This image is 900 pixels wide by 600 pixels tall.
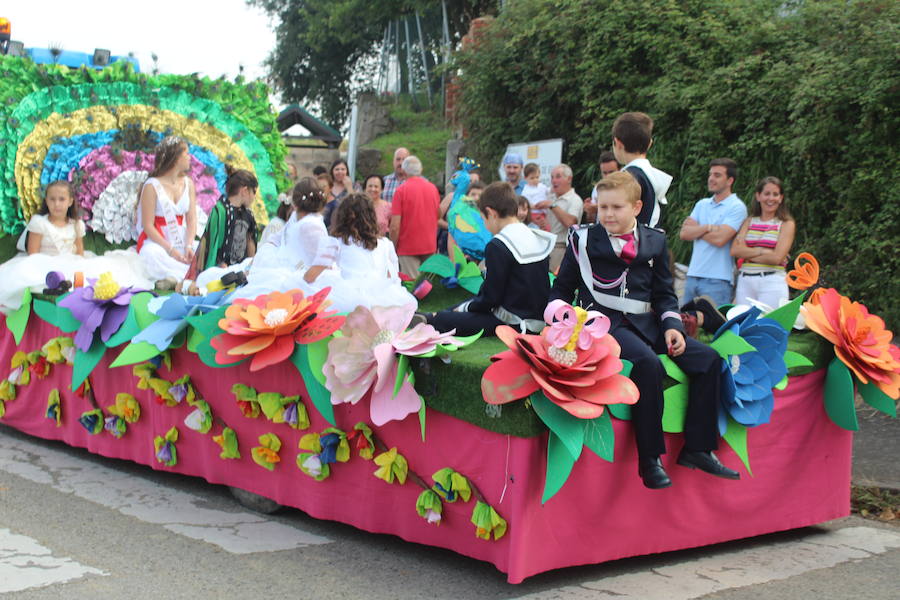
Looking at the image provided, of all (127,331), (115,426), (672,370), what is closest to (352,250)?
(127,331)

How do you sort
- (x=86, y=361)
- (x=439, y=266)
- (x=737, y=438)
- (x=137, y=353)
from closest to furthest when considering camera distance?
(x=737, y=438)
(x=137, y=353)
(x=86, y=361)
(x=439, y=266)

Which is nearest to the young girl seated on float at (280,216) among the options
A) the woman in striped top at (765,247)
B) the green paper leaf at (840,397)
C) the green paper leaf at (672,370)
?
the woman in striped top at (765,247)

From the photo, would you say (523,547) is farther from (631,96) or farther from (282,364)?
(631,96)

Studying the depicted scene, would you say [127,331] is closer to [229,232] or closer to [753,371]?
[229,232]

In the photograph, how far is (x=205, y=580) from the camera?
12.1 feet

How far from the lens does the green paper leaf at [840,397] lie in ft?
14.6

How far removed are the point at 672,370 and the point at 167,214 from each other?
4.05 metres

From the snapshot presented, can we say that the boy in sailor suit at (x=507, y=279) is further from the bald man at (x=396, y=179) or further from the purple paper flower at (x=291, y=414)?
the bald man at (x=396, y=179)

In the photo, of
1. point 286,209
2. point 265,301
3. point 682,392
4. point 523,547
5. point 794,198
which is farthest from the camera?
point 794,198

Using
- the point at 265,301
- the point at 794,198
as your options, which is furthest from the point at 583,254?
the point at 794,198

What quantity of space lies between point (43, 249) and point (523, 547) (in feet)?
14.7

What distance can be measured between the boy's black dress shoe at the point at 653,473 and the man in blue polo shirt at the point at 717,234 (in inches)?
123

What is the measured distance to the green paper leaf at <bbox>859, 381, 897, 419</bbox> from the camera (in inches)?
178

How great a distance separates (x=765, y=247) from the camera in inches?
253
